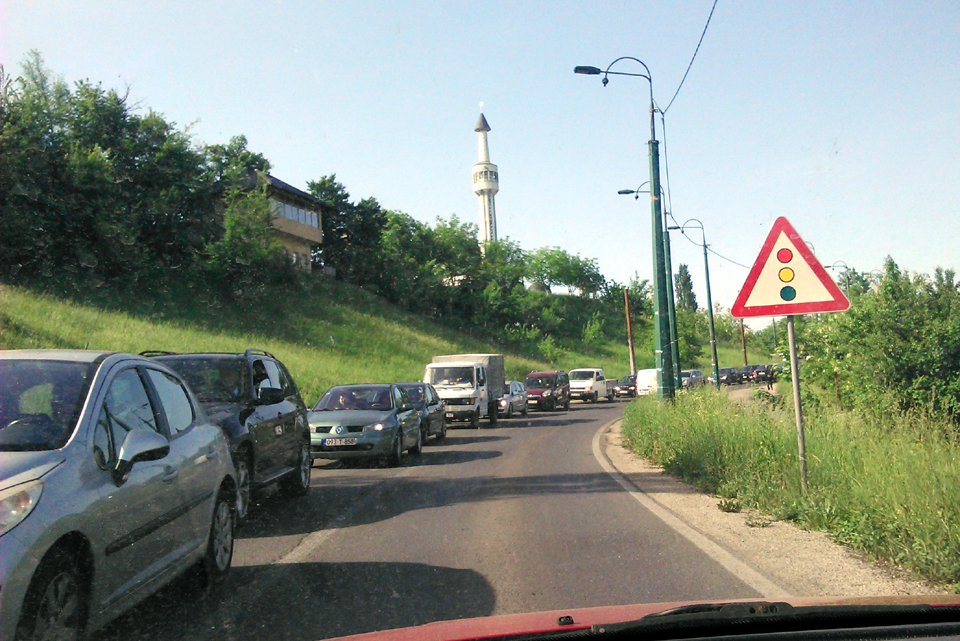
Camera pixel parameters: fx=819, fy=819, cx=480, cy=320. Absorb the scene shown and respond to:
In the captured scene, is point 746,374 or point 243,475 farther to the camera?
point 746,374

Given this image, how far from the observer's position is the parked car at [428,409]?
18172 millimetres

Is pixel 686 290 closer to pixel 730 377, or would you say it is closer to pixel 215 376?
pixel 730 377

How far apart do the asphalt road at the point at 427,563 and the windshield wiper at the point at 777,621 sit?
208 centimetres

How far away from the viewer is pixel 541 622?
10.5 ft

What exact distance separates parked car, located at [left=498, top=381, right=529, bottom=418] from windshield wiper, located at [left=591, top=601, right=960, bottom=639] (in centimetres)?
2798

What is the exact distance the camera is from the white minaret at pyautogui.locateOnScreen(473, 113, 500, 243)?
136m

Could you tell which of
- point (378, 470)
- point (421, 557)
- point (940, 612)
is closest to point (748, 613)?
point (940, 612)

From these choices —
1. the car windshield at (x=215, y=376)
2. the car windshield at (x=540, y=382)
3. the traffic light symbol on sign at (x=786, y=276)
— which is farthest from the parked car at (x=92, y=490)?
the car windshield at (x=540, y=382)

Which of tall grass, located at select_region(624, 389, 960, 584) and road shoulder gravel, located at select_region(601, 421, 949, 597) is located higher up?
tall grass, located at select_region(624, 389, 960, 584)

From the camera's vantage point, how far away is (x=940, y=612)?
310 cm

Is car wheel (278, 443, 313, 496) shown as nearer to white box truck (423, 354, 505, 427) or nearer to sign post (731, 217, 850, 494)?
sign post (731, 217, 850, 494)

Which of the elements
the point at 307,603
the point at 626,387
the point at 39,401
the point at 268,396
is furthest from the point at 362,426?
the point at 626,387

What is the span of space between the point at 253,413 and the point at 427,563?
10.5ft

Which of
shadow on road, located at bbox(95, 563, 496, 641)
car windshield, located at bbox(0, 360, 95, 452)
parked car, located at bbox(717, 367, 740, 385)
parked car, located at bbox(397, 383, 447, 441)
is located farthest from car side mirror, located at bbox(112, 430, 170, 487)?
parked car, located at bbox(717, 367, 740, 385)
